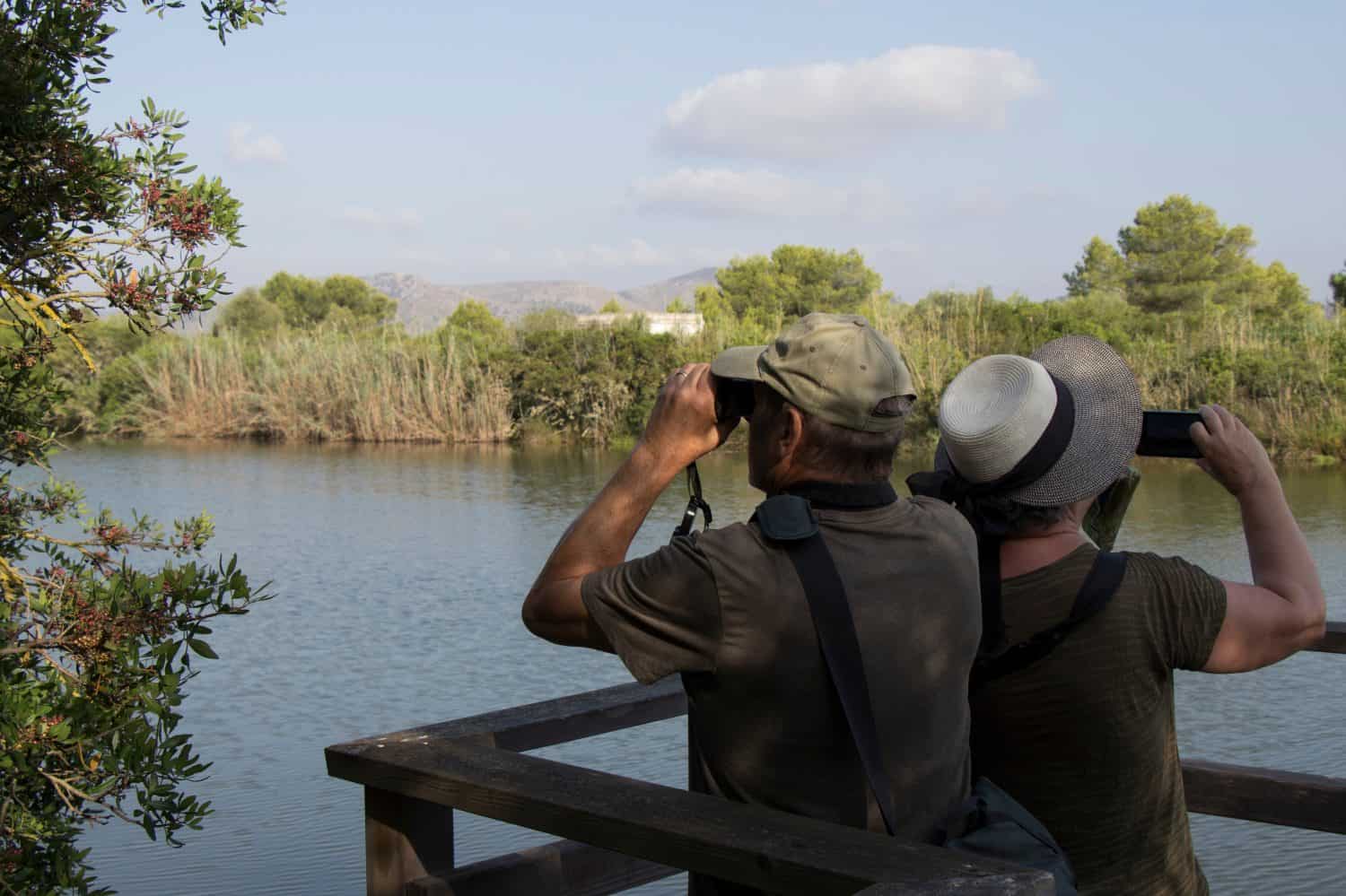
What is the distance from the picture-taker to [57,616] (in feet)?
9.24

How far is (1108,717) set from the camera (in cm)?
180

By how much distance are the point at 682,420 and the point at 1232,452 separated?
2.33 ft

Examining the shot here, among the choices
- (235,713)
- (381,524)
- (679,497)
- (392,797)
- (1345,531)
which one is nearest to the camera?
(392,797)

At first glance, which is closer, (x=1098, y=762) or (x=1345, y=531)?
(x=1098, y=762)

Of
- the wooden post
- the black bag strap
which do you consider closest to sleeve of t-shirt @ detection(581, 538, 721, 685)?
the black bag strap

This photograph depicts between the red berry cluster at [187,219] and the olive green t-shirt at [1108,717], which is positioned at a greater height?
the red berry cluster at [187,219]

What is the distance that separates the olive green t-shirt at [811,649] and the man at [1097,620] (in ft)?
0.39

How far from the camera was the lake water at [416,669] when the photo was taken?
5.62m

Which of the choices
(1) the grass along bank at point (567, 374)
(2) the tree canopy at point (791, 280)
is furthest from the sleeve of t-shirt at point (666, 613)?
(2) the tree canopy at point (791, 280)

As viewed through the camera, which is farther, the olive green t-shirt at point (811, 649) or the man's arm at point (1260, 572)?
the man's arm at point (1260, 572)

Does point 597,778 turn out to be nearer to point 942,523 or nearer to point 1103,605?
point 942,523

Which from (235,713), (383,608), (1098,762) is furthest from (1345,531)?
(1098,762)

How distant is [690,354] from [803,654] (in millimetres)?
23370

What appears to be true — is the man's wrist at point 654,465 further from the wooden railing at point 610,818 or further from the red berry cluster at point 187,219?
the red berry cluster at point 187,219
